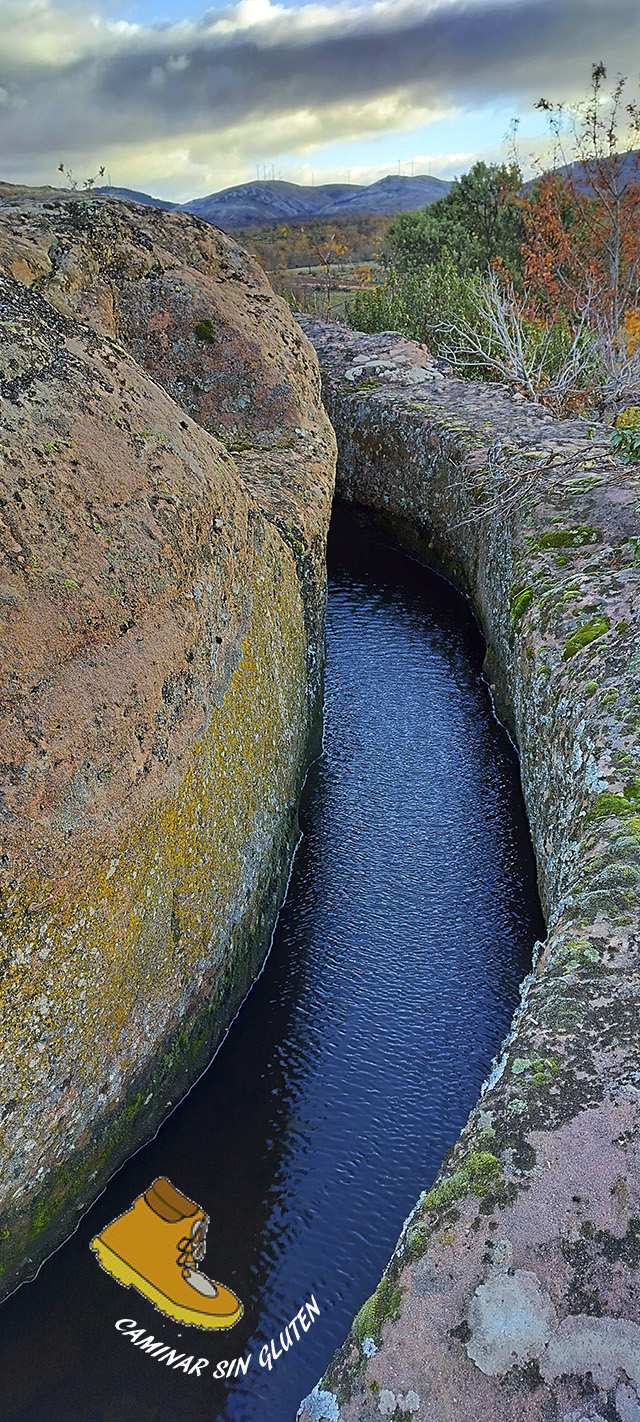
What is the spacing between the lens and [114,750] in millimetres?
5016

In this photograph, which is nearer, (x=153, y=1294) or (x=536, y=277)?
(x=153, y=1294)

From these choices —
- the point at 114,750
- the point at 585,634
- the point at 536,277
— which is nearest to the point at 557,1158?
the point at 114,750

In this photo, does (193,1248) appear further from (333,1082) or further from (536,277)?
(536,277)

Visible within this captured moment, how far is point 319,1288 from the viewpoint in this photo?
4848 millimetres

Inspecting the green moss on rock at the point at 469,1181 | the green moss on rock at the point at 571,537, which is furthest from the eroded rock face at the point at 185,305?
the green moss on rock at the point at 469,1181

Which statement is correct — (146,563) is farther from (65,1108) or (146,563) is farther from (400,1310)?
(400,1310)

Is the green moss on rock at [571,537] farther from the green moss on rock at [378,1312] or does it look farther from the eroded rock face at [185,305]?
the green moss on rock at [378,1312]

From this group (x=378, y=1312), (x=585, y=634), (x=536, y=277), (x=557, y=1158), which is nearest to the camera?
(x=378, y=1312)

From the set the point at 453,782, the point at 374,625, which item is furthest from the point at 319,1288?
the point at 374,625

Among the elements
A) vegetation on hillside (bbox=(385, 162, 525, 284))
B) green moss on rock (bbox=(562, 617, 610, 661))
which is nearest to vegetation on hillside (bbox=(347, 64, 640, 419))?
vegetation on hillside (bbox=(385, 162, 525, 284))

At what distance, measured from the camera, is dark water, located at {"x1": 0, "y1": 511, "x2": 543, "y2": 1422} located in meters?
4.54

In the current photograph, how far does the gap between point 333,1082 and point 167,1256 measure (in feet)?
4.72

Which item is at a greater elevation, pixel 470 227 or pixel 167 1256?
pixel 470 227

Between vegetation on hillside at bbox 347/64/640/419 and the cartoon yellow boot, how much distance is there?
11.7 meters
